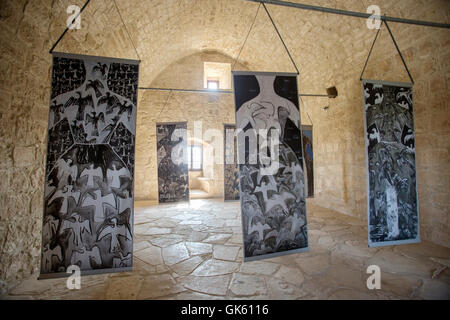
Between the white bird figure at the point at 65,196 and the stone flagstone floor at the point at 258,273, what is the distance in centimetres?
82

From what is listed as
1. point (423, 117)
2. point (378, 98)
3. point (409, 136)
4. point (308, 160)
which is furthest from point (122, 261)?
point (423, 117)

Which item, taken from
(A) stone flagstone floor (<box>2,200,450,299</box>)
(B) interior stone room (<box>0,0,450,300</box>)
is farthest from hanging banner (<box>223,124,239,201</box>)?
(A) stone flagstone floor (<box>2,200,450,299</box>)

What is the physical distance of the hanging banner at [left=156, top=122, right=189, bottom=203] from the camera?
570cm

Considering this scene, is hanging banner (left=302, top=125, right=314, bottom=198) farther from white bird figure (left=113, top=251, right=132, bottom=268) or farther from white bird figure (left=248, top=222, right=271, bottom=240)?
white bird figure (left=113, top=251, right=132, bottom=268)

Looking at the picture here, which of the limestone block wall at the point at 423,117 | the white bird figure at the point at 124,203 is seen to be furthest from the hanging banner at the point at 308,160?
the white bird figure at the point at 124,203

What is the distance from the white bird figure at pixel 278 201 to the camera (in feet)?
8.46

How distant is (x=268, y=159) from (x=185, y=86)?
6197mm

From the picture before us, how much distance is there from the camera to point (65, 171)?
2.21 metres

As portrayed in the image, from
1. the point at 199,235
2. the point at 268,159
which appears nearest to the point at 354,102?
the point at 268,159

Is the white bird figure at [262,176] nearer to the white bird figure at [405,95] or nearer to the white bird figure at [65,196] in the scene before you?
the white bird figure at [65,196]

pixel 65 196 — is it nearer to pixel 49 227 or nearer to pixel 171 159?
pixel 49 227

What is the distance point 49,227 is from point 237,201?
4998mm

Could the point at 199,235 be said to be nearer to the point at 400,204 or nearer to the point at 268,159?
the point at 268,159
